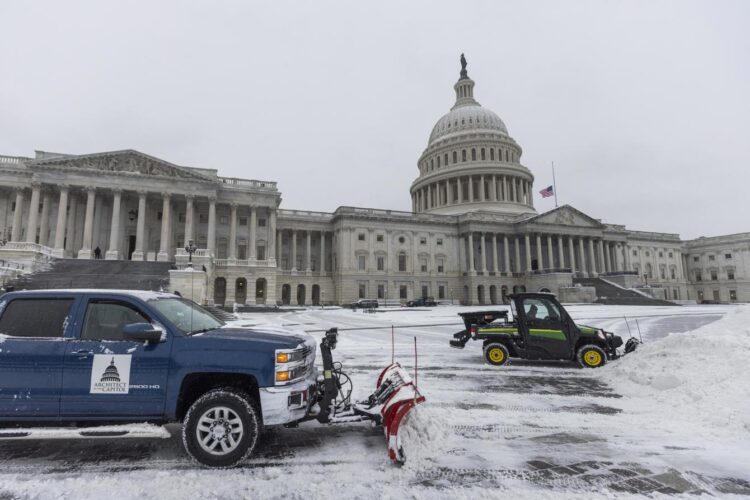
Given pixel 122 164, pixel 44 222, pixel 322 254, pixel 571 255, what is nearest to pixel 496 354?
pixel 122 164

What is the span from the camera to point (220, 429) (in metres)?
4.25

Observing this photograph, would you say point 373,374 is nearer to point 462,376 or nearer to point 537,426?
point 462,376

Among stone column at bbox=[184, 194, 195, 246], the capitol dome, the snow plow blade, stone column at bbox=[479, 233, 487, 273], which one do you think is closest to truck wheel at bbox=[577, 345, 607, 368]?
the snow plow blade

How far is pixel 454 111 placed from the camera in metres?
89.5

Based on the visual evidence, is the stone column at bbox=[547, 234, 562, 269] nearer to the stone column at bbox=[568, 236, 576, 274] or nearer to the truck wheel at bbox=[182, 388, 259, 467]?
the stone column at bbox=[568, 236, 576, 274]

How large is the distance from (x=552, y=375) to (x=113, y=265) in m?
39.1

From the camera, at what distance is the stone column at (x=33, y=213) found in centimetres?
3741

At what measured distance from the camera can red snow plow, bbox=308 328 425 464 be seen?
14.3 ft

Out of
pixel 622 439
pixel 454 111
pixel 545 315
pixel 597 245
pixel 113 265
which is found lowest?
pixel 622 439

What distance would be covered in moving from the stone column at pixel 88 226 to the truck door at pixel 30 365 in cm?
4250

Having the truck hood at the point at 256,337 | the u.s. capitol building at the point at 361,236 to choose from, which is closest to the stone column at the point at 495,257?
the u.s. capitol building at the point at 361,236

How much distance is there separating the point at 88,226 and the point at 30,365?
44.3m

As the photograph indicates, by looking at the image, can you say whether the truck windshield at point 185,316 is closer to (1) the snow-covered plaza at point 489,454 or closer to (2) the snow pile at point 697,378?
(1) the snow-covered plaza at point 489,454

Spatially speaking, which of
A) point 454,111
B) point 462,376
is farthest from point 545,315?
point 454,111
